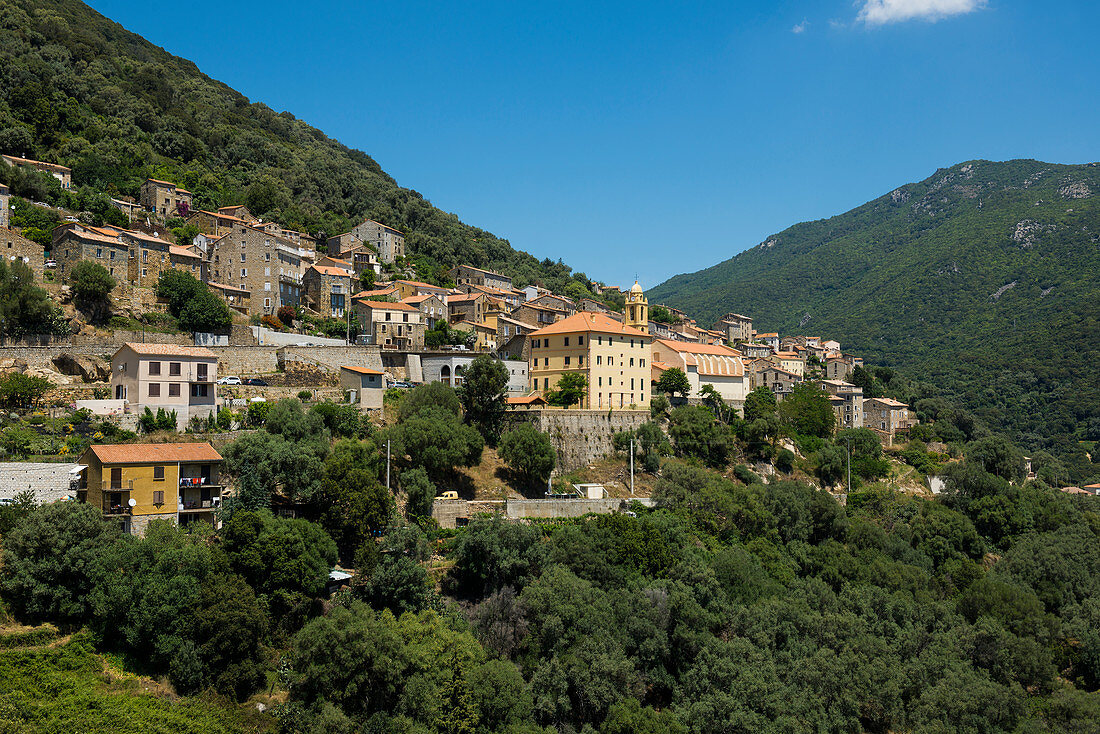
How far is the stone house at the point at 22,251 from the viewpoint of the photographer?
50688 millimetres

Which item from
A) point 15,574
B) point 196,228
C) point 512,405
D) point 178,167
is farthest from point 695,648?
point 178,167

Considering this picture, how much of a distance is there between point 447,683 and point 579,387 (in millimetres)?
29372

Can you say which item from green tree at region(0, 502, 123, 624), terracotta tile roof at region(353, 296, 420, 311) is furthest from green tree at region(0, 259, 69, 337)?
terracotta tile roof at region(353, 296, 420, 311)

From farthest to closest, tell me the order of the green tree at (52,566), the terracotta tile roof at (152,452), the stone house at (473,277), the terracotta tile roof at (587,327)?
the stone house at (473,277), the terracotta tile roof at (587,327), the terracotta tile roof at (152,452), the green tree at (52,566)

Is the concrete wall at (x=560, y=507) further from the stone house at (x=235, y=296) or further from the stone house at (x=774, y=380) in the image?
the stone house at (x=774, y=380)

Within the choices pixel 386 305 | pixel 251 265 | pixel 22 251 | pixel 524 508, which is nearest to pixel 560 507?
pixel 524 508

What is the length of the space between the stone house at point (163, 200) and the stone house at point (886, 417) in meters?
71.9

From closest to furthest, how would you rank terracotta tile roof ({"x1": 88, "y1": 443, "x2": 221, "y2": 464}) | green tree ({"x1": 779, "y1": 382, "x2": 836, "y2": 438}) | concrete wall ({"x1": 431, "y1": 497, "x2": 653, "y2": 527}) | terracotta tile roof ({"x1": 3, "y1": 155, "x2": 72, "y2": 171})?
1. terracotta tile roof ({"x1": 88, "y1": 443, "x2": 221, "y2": 464})
2. concrete wall ({"x1": 431, "y1": 497, "x2": 653, "y2": 527})
3. terracotta tile roof ({"x1": 3, "y1": 155, "x2": 72, "y2": 171})
4. green tree ({"x1": 779, "y1": 382, "x2": 836, "y2": 438})

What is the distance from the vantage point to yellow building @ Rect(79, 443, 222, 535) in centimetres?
3184

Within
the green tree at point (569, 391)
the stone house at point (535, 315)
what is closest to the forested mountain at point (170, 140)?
the stone house at point (535, 315)

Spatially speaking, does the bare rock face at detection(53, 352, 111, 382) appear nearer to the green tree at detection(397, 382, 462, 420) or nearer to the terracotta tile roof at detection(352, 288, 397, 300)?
the green tree at detection(397, 382, 462, 420)

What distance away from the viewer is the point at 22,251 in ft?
169

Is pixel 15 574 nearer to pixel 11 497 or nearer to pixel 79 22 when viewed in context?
pixel 11 497

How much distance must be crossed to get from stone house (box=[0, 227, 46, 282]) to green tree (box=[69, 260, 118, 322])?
8.26ft
